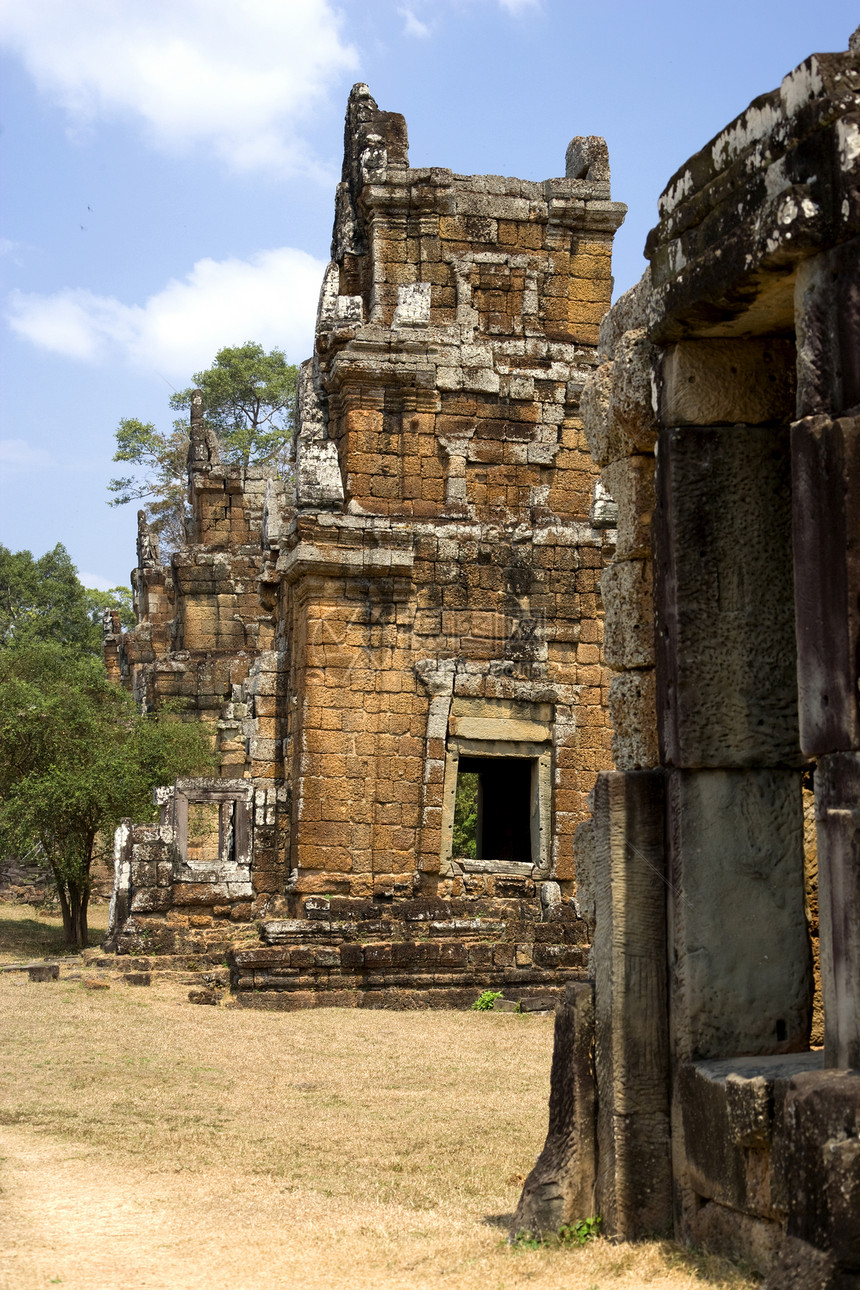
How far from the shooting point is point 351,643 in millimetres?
14352

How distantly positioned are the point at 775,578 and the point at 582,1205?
2.37 meters

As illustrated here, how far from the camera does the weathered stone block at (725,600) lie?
5.21 meters

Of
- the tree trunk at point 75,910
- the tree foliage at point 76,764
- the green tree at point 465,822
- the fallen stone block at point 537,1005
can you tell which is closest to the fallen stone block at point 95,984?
the fallen stone block at point 537,1005

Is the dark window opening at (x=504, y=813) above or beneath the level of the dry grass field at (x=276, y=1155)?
above

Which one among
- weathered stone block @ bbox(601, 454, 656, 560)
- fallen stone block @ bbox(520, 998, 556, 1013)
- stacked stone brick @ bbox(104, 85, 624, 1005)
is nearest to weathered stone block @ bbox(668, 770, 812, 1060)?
weathered stone block @ bbox(601, 454, 656, 560)

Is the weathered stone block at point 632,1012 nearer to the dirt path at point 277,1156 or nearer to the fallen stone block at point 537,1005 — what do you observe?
the dirt path at point 277,1156

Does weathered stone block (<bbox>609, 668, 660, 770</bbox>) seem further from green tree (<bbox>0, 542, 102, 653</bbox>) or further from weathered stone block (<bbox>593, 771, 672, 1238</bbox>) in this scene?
green tree (<bbox>0, 542, 102, 653</bbox>)

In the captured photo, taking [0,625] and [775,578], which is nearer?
[775,578]

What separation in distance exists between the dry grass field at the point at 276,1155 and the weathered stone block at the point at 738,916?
2.58 feet

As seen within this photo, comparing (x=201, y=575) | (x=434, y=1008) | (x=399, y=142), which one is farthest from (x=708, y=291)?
(x=201, y=575)

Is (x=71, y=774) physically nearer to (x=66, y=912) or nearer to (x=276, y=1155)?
(x=66, y=912)

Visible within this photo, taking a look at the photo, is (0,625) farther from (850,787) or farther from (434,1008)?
(850,787)

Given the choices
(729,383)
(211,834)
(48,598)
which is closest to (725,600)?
(729,383)

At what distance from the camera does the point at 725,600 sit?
532cm
